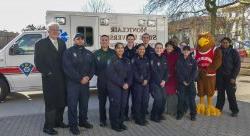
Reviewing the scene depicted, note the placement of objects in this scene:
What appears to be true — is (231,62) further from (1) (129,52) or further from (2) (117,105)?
(2) (117,105)

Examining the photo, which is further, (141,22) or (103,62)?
(141,22)

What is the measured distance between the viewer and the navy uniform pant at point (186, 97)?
8.59 metres

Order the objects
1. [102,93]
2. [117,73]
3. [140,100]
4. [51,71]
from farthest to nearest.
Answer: [140,100] < [102,93] < [117,73] < [51,71]

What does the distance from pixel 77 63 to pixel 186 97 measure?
8.68ft

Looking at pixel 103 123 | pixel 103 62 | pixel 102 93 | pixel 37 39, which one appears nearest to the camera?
pixel 103 62

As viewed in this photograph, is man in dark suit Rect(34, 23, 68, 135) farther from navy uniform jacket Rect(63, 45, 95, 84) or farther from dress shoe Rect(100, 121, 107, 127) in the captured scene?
dress shoe Rect(100, 121, 107, 127)

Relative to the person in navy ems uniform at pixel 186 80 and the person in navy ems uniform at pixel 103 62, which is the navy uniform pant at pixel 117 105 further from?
the person in navy ems uniform at pixel 186 80

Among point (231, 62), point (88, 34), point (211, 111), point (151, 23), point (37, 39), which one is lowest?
point (211, 111)

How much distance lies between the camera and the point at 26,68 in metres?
11.1

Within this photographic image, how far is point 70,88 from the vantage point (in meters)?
7.37

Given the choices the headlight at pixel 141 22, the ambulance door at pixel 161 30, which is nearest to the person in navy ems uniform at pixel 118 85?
the headlight at pixel 141 22

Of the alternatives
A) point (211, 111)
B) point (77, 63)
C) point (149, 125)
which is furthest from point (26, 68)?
point (211, 111)

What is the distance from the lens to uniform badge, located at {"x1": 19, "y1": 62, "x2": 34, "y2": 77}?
11125 mm

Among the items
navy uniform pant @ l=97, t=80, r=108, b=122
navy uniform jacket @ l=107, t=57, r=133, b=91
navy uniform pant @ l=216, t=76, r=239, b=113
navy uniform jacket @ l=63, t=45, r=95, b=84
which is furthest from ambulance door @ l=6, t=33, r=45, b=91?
navy uniform pant @ l=216, t=76, r=239, b=113
